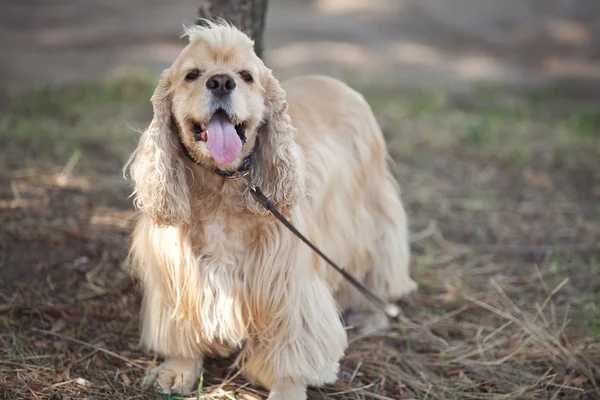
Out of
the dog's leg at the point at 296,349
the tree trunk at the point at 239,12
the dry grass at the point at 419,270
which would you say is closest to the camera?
the dog's leg at the point at 296,349

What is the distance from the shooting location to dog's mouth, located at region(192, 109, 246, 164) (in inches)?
99.5

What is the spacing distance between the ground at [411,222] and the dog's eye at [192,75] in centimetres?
30

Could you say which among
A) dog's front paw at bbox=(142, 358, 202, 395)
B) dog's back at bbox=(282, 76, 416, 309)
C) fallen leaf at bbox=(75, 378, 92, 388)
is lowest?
fallen leaf at bbox=(75, 378, 92, 388)

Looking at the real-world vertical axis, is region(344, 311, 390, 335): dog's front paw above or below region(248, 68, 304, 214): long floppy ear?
below

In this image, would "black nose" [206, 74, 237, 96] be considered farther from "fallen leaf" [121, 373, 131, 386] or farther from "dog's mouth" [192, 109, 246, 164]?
"fallen leaf" [121, 373, 131, 386]

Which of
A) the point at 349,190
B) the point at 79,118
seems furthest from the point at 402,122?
the point at 349,190

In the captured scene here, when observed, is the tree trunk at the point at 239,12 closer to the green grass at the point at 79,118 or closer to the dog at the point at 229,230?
the dog at the point at 229,230

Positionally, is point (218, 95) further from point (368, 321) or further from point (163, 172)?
point (368, 321)

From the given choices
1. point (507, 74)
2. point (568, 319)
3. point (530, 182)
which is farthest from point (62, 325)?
point (507, 74)

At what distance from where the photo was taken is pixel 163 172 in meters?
2.63

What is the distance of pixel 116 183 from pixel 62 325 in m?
1.60

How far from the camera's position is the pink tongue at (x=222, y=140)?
2527mm

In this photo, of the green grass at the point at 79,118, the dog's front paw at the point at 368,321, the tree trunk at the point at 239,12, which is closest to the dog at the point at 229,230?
the dog's front paw at the point at 368,321

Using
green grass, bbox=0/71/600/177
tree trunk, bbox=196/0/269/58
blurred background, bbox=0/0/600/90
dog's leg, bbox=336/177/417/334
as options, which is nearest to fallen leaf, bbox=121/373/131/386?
dog's leg, bbox=336/177/417/334
